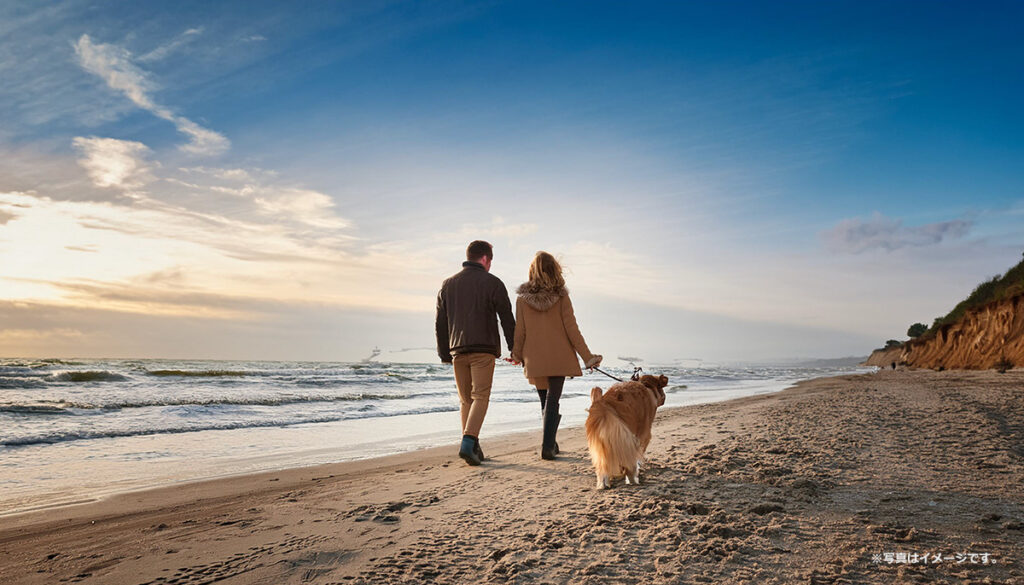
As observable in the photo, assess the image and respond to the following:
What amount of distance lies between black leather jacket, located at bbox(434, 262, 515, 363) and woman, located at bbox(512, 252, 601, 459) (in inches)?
11.1

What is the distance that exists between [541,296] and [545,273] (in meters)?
0.24

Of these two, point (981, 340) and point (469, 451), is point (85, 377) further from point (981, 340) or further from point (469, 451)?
point (981, 340)

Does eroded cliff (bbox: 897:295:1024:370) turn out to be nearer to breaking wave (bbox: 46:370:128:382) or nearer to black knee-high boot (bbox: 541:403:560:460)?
black knee-high boot (bbox: 541:403:560:460)

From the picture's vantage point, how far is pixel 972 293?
3425cm

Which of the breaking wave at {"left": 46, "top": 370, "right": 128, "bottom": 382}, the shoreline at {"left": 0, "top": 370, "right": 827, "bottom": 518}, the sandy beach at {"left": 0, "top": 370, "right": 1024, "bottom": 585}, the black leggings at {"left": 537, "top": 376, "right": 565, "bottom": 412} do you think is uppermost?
the black leggings at {"left": 537, "top": 376, "right": 565, "bottom": 412}

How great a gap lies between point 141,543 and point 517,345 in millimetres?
3515

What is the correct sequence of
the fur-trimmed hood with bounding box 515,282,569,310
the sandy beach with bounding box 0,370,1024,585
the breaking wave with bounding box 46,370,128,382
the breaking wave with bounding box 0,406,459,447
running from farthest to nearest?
the breaking wave with bounding box 46,370,128,382, the breaking wave with bounding box 0,406,459,447, the fur-trimmed hood with bounding box 515,282,569,310, the sandy beach with bounding box 0,370,1024,585

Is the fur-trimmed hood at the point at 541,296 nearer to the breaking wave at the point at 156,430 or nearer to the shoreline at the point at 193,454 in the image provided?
the shoreline at the point at 193,454

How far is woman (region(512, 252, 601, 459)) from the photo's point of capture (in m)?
5.56

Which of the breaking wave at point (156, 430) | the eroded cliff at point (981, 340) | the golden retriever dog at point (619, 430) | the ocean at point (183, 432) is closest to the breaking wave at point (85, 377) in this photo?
the ocean at point (183, 432)

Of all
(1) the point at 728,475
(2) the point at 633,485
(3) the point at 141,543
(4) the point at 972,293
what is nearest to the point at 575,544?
(2) the point at 633,485

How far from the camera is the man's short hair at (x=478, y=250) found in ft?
19.9

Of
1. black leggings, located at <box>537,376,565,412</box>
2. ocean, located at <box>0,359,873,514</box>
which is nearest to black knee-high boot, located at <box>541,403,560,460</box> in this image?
black leggings, located at <box>537,376,565,412</box>

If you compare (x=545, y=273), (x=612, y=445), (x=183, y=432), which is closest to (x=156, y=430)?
(x=183, y=432)
